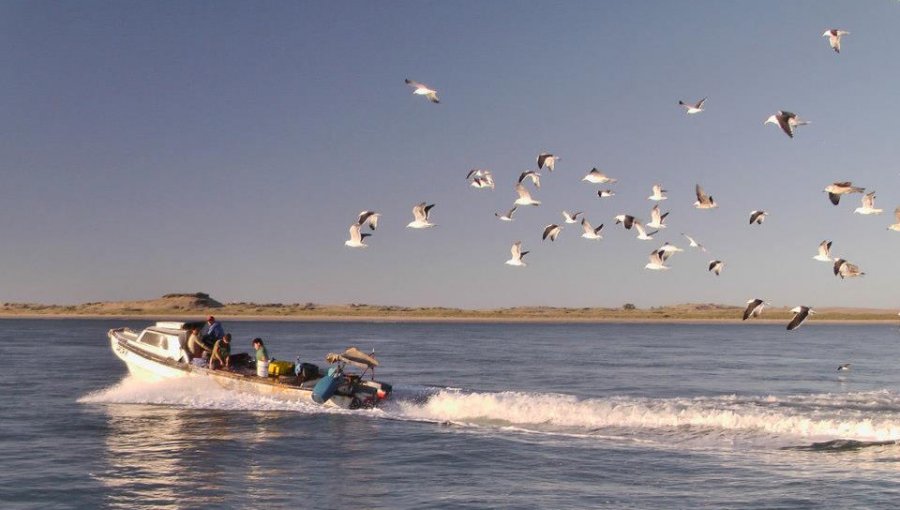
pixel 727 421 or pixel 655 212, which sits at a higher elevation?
pixel 655 212

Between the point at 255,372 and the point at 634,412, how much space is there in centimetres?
1375

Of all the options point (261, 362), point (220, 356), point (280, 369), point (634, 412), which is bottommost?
point (634, 412)

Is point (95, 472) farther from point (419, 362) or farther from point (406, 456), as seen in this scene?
point (419, 362)

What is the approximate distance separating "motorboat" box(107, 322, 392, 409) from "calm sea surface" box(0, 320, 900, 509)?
0.49m

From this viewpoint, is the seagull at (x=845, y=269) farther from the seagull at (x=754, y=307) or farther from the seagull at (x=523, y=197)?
the seagull at (x=523, y=197)

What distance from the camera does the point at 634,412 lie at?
29.0m

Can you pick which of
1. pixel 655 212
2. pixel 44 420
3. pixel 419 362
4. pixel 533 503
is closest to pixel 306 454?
pixel 533 503

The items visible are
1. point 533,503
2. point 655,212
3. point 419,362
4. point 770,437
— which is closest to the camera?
point 533,503

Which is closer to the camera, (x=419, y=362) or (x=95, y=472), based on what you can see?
(x=95, y=472)

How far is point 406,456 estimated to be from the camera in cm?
2278

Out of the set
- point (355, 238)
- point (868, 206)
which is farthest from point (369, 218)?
point (868, 206)

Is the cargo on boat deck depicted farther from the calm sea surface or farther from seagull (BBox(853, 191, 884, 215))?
seagull (BBox(853, 191, 884, 215))

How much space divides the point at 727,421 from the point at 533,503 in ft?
38.1

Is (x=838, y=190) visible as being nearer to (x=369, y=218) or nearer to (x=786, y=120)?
(x=786, y=120)
